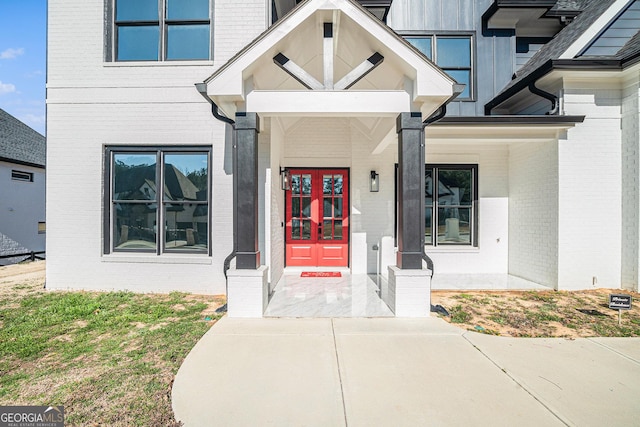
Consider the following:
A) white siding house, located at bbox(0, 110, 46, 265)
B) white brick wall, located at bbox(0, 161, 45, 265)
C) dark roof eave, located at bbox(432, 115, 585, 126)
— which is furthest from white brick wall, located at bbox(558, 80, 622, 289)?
white brick wall, located at bbox(0, 161, 45, 265)

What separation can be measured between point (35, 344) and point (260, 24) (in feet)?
19.8

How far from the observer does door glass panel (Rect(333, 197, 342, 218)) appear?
7.81 meters

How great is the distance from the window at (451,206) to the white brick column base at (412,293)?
3363 mm

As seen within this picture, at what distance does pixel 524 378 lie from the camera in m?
2.98

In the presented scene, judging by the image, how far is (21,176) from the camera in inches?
481

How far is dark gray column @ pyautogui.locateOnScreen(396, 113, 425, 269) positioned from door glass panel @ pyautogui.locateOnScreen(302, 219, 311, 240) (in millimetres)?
3492

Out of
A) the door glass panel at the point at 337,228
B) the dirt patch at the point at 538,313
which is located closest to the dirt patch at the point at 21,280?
the door glass panel at the point at 337,228

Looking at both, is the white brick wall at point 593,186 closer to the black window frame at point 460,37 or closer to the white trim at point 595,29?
the white trim at point 595,29

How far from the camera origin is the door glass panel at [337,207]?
25.6ft

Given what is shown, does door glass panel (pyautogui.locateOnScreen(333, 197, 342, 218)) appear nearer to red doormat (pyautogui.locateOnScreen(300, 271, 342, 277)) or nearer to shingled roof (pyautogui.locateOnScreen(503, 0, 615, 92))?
red doormat (pyautogui.locateOnScreen(300, 271, 342, 277))

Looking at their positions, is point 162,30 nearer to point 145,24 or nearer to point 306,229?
point 145,24

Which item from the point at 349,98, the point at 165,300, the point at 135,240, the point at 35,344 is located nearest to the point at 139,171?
the point at 135,240

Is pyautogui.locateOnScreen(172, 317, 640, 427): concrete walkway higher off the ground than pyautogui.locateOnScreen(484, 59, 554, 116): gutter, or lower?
lower

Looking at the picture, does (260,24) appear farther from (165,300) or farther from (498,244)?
(498,244)
